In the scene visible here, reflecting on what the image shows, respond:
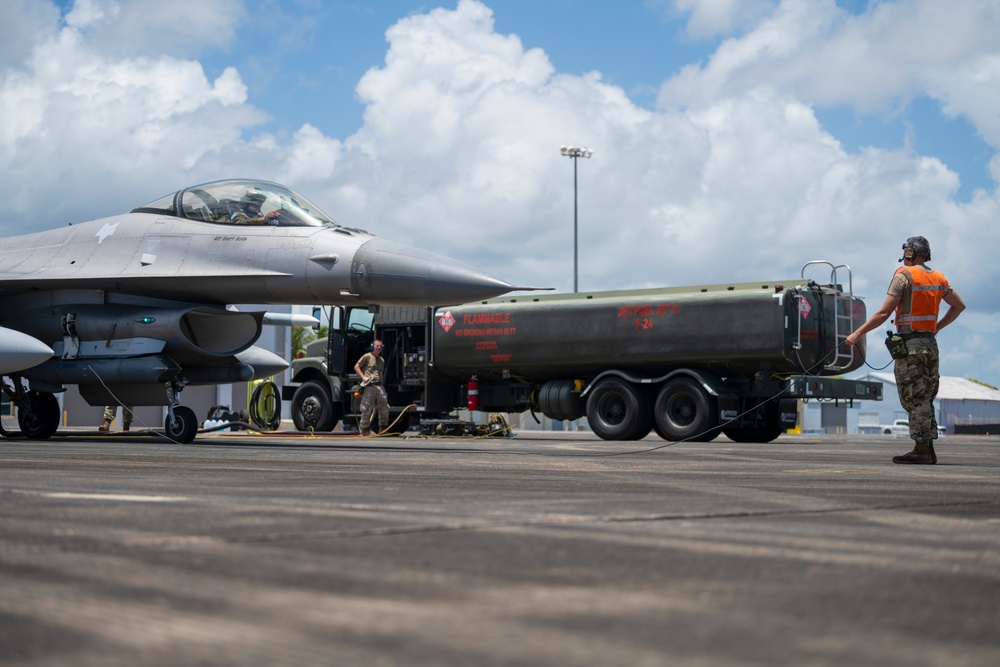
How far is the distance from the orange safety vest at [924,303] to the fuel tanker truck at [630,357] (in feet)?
22.6

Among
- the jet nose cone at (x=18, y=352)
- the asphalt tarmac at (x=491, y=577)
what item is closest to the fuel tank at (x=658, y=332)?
the jet nose cone at (x=18, y=352)

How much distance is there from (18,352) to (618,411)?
1012 cm

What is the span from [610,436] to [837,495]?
13751 millimetres

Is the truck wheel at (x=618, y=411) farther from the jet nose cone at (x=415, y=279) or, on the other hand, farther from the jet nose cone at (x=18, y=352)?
the jet nose cone at (x=18, y=352)

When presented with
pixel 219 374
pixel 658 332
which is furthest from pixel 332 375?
pixel 219 374

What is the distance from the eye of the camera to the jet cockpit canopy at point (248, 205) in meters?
15.0

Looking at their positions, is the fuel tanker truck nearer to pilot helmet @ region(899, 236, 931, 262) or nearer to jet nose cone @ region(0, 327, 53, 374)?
pilot helmet @ region(899, 236, 931, 262)

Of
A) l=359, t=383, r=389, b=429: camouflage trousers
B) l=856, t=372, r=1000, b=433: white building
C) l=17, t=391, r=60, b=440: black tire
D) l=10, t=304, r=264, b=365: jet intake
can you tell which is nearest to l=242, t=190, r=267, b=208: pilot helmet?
l=10, t=304, r=264, b=365: jet intake

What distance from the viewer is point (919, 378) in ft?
34.0

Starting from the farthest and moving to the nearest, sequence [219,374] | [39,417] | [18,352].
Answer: [39,417]
[219,374]
[18,352]

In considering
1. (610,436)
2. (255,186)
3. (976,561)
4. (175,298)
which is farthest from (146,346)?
(976,561)

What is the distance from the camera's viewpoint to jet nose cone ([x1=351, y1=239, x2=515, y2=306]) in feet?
45.6

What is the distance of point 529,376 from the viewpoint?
72.2ft

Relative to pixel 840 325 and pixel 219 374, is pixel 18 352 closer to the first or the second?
pixel 219 374
